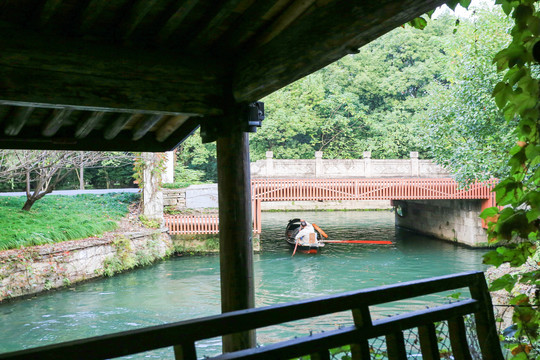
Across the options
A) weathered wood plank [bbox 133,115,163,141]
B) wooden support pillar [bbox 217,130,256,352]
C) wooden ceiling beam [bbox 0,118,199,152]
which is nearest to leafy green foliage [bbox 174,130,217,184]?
wooden ceiling beam [bbox 0,118,199,152]

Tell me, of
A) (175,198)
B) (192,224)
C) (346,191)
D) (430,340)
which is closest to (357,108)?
(346,191)

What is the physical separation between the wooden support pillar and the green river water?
4459 millimetres

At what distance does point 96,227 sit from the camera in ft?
39.9

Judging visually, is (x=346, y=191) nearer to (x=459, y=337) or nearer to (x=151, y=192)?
(x=151, y=192)

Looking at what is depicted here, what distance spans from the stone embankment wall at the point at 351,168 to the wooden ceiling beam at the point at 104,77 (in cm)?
1509

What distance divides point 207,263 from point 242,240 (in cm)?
1055

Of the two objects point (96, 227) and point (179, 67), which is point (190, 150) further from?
point (179, 67)

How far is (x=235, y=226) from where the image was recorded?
293 cm

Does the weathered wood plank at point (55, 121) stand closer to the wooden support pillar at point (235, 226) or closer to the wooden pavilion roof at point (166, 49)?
the wooden pavilion roof at point (166, 49)

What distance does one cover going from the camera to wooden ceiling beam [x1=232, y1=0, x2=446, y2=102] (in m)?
1.64

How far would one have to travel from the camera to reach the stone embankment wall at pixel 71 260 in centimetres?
938

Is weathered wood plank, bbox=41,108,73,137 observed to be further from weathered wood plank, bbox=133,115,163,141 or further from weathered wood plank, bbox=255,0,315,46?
weathered wood plank, bbox=255,0,315,46

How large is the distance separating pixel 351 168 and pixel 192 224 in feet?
23.6

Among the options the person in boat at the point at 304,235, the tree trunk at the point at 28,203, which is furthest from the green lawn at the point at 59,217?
the person in boat at the point at 304,235
